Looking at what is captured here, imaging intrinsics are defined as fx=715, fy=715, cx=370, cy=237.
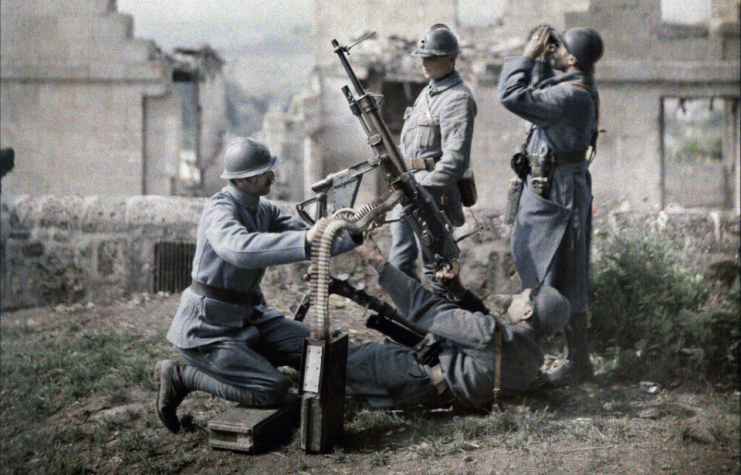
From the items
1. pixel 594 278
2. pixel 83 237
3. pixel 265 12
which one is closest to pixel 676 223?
pixel 594 278

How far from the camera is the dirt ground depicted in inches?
121

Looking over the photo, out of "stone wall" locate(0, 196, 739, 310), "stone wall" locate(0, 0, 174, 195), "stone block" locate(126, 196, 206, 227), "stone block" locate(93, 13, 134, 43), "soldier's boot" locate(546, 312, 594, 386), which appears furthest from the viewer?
"stone block" locate(93, 13, 134, 43)

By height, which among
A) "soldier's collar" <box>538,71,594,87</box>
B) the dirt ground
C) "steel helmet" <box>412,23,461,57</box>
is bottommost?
the dirt ground

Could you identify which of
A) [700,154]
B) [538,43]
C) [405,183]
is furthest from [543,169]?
[700,154]

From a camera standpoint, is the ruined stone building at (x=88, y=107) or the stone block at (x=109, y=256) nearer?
the stone block at (x=109, y=256)

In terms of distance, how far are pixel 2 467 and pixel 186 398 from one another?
893mm

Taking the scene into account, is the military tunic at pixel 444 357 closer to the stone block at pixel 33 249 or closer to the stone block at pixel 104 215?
the stone block at pixel 104 215

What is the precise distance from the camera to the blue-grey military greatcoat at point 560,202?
385 centimetres

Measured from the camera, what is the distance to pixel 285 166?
1548cm

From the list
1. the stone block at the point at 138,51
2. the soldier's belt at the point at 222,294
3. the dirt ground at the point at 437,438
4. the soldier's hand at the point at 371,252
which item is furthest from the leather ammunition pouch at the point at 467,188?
the stone block at the point at 138,51

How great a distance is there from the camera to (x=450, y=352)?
11.5 ft

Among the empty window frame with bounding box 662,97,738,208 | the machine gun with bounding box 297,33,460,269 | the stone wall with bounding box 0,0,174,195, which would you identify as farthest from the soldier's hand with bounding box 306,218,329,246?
the empty window frame with bounding box 662,97,738,208

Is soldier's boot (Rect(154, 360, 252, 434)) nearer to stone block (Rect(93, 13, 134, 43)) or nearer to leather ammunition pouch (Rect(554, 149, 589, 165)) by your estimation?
leather ammunition pouch (Rect(554, 149, 589, 165))

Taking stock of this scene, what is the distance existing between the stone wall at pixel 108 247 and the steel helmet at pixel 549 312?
113cm
